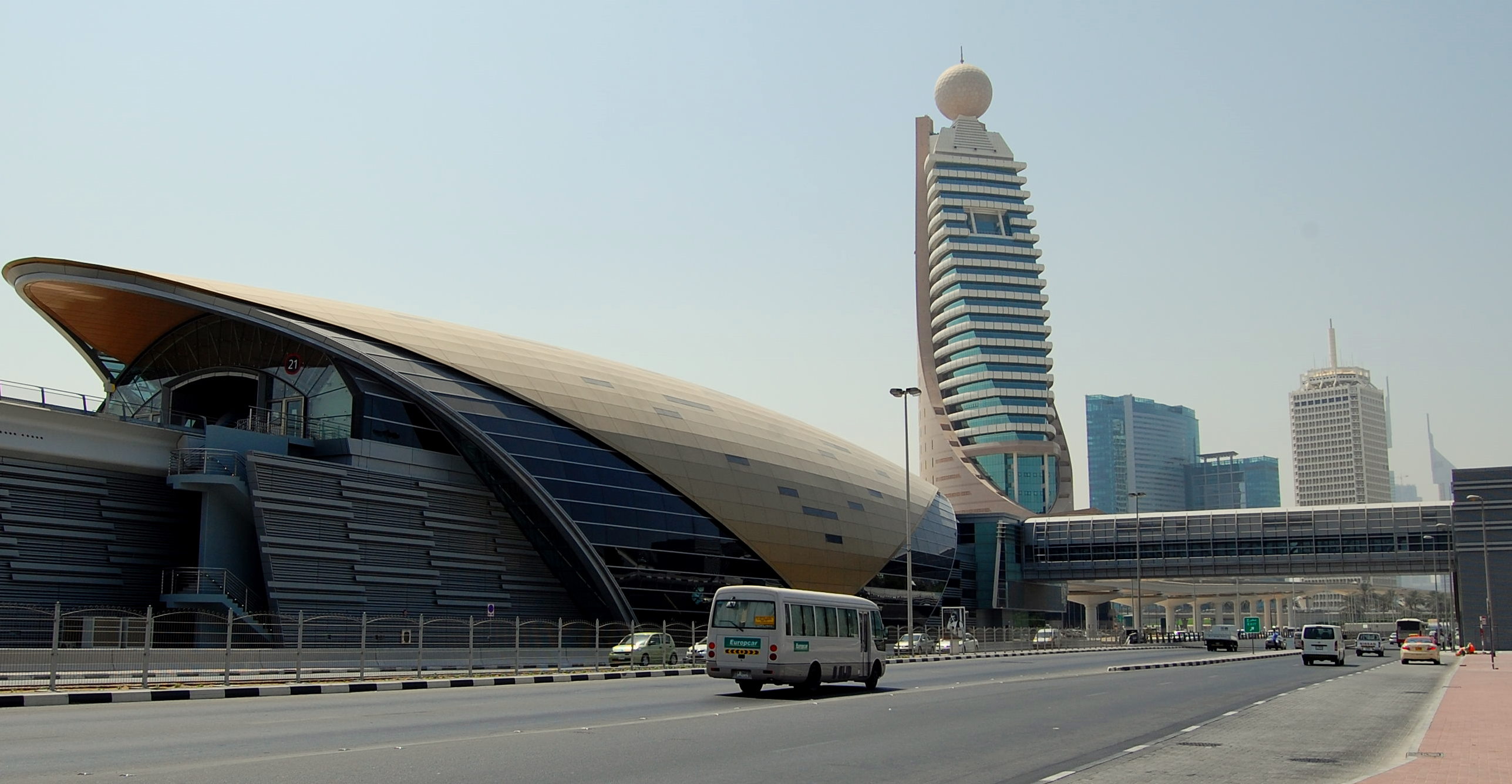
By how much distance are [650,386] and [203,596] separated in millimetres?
26752

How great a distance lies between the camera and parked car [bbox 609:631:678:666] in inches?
1797

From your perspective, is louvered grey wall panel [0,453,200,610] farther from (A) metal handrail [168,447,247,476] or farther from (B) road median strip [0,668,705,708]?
(B) road median strip [0,668,705,708]

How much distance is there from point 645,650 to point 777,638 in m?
19.4

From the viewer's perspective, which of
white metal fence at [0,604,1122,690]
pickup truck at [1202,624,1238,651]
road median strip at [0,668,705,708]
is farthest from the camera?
pickup truck at [1202,624,1238,651]

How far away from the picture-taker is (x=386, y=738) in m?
17.7

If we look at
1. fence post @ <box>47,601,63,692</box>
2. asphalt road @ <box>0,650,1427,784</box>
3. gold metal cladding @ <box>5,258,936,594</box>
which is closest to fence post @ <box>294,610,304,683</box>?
asphalt road @ <box>0,650,1427,784</box>

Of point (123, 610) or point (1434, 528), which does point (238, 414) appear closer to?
point (123, 610)

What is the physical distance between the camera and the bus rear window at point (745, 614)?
2858 cm

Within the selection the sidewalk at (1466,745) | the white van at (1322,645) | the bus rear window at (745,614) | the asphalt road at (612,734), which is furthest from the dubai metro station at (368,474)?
the sidewalk at (1466,745)

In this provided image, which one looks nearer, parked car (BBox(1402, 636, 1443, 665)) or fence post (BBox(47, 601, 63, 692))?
fence post (BBox(47, 601, 63, 692))

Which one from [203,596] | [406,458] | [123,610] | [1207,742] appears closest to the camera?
[1207,742]

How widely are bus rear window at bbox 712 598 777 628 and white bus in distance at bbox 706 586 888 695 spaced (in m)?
0.01

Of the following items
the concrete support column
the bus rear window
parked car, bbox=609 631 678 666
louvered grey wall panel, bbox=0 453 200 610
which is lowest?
the concrete support column

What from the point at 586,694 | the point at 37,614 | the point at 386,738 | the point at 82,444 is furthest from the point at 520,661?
the point at 386,738
